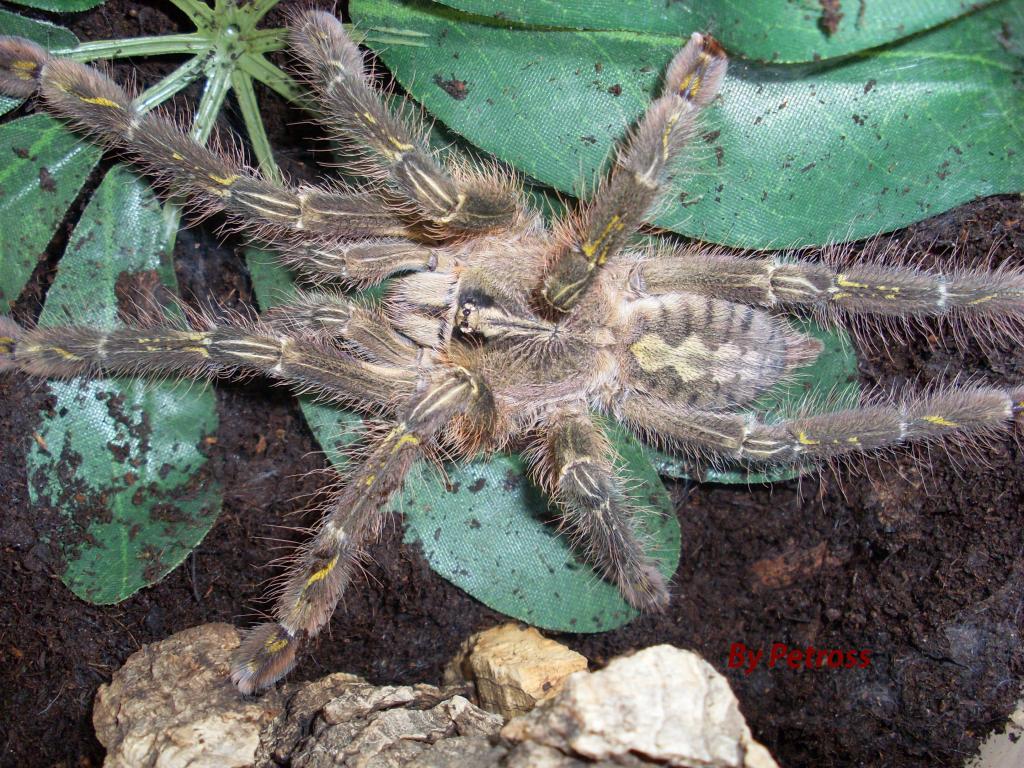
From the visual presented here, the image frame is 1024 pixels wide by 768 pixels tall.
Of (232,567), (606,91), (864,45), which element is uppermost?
(864,45)

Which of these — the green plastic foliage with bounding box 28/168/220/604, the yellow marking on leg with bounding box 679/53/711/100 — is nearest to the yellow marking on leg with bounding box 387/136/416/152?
the yellow marking on leg with bounding box 679/53/711/100

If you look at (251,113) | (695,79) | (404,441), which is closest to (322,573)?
(404,441)

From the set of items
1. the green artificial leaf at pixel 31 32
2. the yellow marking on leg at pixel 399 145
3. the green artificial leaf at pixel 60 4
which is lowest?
the green artificial leaf at pixel 31 32

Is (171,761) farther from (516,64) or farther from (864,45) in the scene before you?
(864,45)

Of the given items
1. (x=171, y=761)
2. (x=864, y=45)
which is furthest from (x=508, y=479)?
(x=864, y=45)

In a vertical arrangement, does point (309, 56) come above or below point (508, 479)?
above

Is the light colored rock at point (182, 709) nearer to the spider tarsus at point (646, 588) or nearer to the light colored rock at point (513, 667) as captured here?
the light colored rock at point (513, 667)

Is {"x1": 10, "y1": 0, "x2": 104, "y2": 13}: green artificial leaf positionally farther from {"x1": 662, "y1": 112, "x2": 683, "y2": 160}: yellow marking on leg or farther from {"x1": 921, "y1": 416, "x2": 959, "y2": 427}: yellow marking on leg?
{"x1": 921, "y1": 416, "x2": 959, "y2": 427}: yellow marking on leg

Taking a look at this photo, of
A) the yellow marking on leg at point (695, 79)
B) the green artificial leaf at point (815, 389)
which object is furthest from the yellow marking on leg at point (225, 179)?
the green artificial leaf at point (815, 389)
